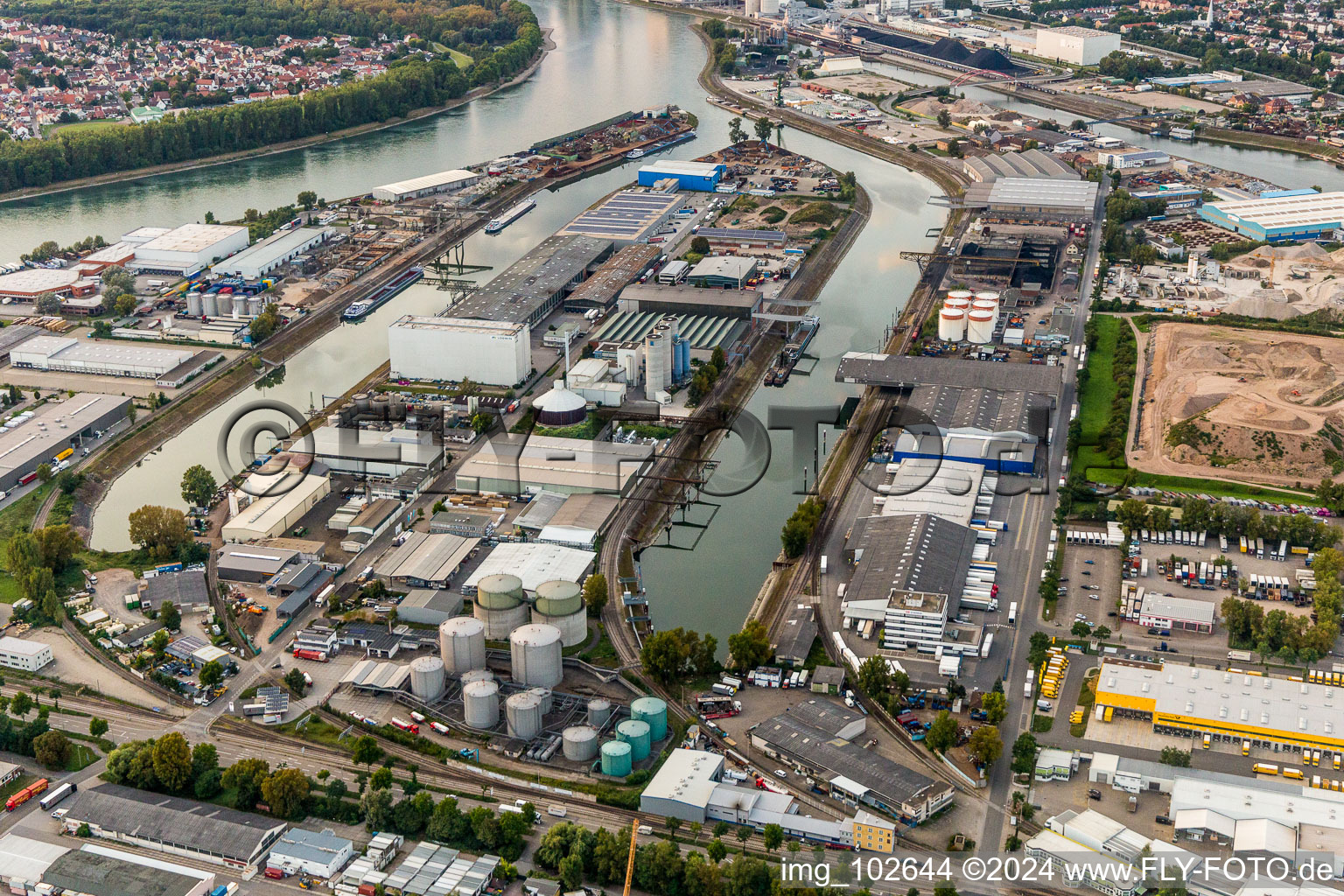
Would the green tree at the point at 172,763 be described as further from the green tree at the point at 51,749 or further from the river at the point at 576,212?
the river at the point at 576,212

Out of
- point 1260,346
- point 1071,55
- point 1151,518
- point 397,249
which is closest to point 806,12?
point 1071,55

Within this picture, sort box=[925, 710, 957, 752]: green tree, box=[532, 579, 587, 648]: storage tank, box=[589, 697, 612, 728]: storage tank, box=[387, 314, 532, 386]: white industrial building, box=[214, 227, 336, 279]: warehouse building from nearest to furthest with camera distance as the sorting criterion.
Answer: box=[925, 710, 957, 752]: green tree
box=[589, 697, 612, 728]: storage tank
box=[532, 579, 587, 648]: storage tank
box=[387, 314, 532, 386]: white industrial building
box=[214, 227, 336, 279]: warehouse building

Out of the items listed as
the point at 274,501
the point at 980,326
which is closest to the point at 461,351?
the point at 274,501

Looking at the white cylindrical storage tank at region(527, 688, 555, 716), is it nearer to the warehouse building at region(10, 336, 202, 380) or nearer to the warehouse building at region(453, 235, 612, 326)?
the warehouse building at region(453, 235, 612, 326)

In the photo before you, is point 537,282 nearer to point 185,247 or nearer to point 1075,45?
point 185,247

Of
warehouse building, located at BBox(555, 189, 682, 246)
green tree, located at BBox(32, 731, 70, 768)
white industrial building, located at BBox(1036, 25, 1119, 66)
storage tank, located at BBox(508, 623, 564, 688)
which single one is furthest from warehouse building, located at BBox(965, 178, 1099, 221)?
green tree, located at BBox(32, 731, 70, 768)

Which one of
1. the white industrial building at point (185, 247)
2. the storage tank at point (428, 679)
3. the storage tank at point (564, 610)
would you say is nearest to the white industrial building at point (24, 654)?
the storage tank at point (428, 679)
